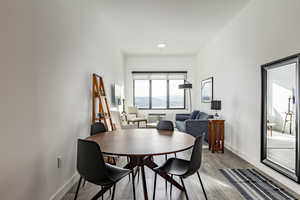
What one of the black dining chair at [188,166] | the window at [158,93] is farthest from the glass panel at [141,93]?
the black dining chair at [188,166]

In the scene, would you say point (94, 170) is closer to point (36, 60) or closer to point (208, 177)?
point (36, 60)

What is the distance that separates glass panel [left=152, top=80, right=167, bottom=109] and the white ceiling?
1.98 meters

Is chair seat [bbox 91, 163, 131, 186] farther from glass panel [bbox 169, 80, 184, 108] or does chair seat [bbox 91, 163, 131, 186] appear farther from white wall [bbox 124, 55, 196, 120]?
glass panel [bbox 169, 80, 184, 108]

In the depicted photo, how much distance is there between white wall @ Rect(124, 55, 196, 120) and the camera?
23.9 ft

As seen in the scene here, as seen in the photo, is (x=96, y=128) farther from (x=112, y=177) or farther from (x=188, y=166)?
(x=188, y=166)

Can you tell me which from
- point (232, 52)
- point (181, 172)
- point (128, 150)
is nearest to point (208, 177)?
point (181, 172)

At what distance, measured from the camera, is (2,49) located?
4.17 ft

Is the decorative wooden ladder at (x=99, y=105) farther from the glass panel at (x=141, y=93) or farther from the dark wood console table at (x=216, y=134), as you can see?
the glass panel at (x=141, y=93)

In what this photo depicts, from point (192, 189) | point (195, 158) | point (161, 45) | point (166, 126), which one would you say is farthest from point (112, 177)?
point (161, 45)

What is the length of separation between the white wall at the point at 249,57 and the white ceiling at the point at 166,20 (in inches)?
15.1

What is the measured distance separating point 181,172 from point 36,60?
1.80 m

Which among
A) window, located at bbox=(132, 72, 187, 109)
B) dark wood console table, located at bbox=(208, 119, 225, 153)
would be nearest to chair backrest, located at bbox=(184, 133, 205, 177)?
dark wood console table, located at bbox=(208, 119, 225, 153)

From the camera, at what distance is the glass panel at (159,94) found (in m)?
7.45

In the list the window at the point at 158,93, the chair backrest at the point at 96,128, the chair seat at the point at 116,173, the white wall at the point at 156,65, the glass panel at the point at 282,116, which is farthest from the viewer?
the window at the point at 158,93
